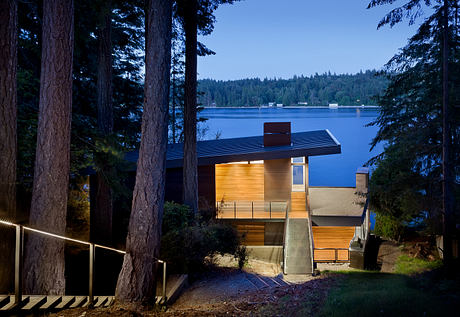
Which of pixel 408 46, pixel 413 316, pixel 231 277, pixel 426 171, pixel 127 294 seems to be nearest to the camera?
pixel 413 316

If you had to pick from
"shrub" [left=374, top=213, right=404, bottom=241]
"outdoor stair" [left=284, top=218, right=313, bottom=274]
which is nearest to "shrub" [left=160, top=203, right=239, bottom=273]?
"outdoor stair" [left=284, top=218, right=313, bottom=274]

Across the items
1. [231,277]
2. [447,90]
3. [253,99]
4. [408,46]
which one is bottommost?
[231,277]

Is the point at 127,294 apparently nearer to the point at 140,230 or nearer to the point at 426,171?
the point at 140,230

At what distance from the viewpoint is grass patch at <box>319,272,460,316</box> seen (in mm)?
5621

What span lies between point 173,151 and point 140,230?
36.4 feet

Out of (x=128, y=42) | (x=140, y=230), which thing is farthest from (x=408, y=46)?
(x=140, y=230)

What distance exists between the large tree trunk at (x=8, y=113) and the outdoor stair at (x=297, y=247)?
8322 millimetres

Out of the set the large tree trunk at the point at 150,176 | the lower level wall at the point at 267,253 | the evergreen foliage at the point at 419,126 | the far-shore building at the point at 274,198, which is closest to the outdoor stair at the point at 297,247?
the far-shore building at the point at 274,198

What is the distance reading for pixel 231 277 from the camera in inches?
391

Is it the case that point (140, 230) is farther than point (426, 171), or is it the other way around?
point (426, 171)

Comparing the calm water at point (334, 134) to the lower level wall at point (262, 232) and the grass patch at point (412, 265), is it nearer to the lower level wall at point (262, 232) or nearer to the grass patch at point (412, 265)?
the lower level wall at point (262, 232)

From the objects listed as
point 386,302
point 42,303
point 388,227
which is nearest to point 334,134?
point 388,227

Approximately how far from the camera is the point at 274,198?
17.0 metres

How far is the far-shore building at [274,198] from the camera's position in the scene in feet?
48.5
